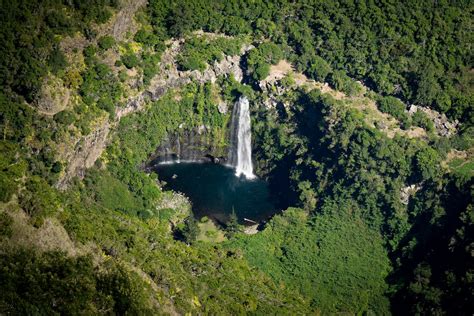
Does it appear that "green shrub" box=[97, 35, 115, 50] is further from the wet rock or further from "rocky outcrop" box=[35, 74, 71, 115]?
the wet rock

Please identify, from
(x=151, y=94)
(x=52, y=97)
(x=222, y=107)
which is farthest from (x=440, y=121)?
(x=52, y=97)

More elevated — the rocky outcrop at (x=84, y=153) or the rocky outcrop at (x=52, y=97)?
the rocky outcrop at (x=52, y=97)

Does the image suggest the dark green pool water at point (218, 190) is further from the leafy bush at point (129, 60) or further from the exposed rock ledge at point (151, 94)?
the leafy bush at point (129, 60)

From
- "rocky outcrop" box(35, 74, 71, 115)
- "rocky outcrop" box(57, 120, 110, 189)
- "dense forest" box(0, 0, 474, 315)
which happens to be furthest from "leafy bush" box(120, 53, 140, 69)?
"rocky outcrop" box(35, 74, 71, 115)

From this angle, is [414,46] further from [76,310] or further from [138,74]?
[76,310]

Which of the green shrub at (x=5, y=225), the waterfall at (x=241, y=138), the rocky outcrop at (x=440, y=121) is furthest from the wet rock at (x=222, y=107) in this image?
the green shrub at (x=5, y=225)

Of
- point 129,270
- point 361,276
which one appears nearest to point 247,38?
point 361,276
